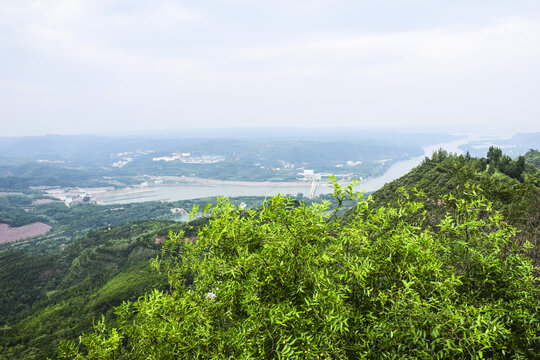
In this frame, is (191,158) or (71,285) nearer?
(71,285)

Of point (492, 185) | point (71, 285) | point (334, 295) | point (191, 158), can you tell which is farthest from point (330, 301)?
point (191, 158)

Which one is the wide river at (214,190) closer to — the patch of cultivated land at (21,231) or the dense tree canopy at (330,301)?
the patch of cultivated land at (21,231)

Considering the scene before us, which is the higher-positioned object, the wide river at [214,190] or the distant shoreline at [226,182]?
the distant shoreline at [226,182]

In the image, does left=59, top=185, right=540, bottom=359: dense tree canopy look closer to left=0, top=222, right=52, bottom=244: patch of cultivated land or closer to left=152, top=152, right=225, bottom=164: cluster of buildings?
left=0, top=222, right=52, bottom=244: patch of cultivated land

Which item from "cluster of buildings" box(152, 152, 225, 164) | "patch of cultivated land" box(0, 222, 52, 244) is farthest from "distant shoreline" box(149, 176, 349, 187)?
"patch of cultivated land" box(0, 222, 52, 244)

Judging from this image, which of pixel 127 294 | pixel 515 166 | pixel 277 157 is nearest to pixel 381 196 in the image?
pixel 515 166

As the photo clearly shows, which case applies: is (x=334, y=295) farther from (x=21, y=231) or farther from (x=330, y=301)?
(x=21, y=231)

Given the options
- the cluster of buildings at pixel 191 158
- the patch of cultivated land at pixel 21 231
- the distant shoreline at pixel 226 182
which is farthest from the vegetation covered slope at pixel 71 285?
the cluster of buildings at pixel 191 158
